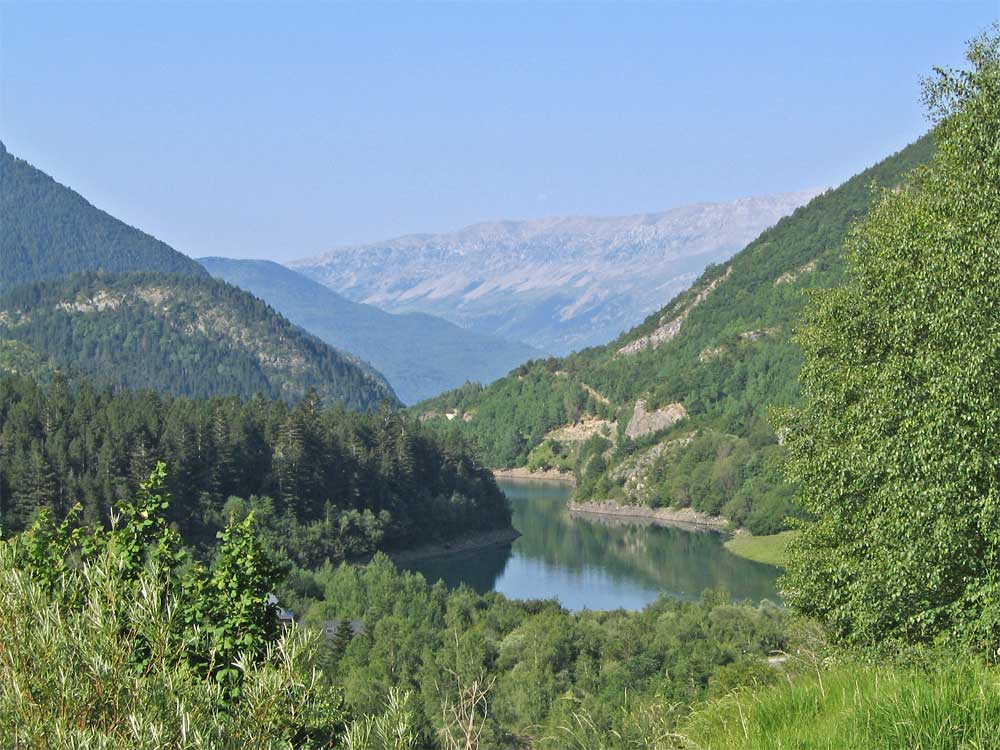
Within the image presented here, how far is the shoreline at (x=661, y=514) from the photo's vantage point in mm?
114562

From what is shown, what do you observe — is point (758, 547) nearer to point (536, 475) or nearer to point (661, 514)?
point (661, 514)

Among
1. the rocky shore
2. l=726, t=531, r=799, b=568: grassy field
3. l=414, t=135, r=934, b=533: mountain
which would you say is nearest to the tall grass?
l=726, t=531, r=799, b=568: grassy field

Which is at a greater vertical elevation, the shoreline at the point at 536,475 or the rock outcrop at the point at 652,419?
the rock outcrop at the point at 652,419

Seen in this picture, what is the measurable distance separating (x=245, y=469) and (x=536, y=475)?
83925mm

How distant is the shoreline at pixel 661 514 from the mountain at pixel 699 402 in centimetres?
106

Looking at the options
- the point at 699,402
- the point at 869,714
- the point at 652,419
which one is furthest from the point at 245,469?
the point at 869,714

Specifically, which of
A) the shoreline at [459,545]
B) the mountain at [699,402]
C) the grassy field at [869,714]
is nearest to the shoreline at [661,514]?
the mountain at [699,402]

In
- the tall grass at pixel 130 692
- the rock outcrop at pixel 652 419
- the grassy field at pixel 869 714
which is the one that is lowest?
the rock outcrop at pixel 652 419

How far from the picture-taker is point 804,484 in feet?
59.6

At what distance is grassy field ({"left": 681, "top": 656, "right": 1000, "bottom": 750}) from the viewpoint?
6.49m

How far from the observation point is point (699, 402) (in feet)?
→ 515

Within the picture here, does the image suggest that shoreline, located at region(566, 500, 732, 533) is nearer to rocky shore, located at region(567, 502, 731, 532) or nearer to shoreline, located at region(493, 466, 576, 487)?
rocky shore, located at region(567, 502, 731, 532)

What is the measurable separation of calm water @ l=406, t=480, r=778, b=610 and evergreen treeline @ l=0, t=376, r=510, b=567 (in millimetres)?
5912

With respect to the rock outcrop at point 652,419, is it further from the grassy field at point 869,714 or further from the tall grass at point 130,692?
the tall grass at point 130,692
